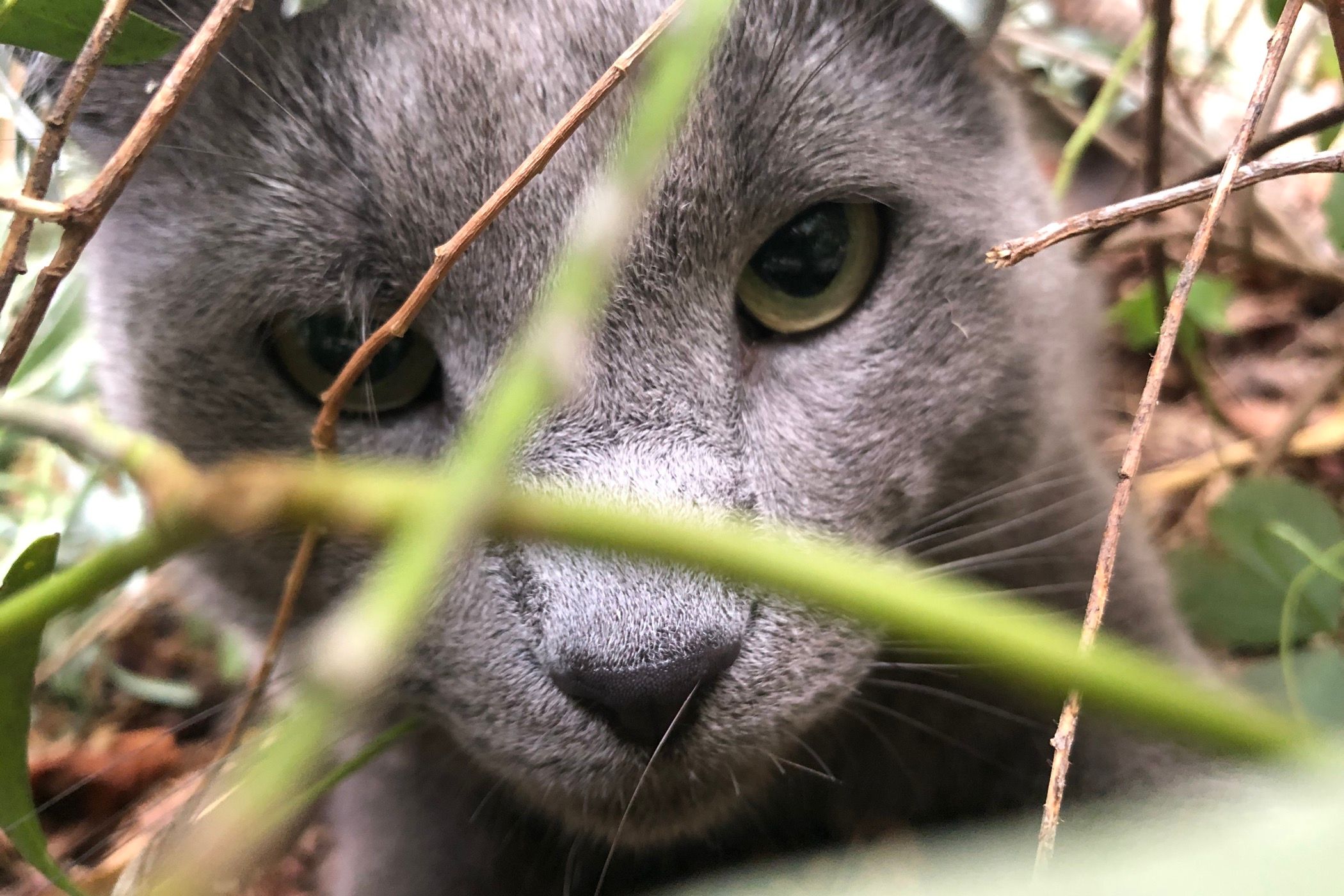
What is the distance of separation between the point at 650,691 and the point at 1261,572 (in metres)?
0.79

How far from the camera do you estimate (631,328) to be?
0.76 metres

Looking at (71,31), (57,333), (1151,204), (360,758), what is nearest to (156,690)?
(57,333)

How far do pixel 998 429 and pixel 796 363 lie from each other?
0.25m

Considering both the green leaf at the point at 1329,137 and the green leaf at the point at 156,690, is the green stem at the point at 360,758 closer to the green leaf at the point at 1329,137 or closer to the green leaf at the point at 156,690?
the green leaf at the point at 156,690

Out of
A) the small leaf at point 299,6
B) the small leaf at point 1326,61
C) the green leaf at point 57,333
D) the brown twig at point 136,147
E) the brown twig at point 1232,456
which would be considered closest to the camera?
the brown twig at point 136,147

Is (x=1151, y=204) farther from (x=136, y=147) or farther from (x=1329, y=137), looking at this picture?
(x=136, y=147)

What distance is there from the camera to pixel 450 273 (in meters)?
0.76

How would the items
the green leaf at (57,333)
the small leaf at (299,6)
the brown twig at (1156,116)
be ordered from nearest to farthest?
the small leaf at (299,6), the brown twig at (1156,116), the green leaf at (57,333)

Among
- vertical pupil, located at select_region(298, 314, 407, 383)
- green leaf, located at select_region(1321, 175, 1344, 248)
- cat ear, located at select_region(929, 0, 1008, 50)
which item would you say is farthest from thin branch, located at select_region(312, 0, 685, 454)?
green leaf, located at select_region(1321, 175, 1344, 248)

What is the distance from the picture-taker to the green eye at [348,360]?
2.78ft

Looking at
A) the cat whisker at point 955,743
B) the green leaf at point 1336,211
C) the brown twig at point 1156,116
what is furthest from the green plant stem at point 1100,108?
the cat whisker at point 955,743

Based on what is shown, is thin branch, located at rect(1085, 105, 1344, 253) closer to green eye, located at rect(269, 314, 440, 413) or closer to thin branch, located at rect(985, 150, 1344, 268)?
thin branch, located at rect(985, 150, 1344, 268)

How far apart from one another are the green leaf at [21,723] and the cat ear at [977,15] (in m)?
0.72

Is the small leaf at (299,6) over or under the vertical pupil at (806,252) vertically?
under
